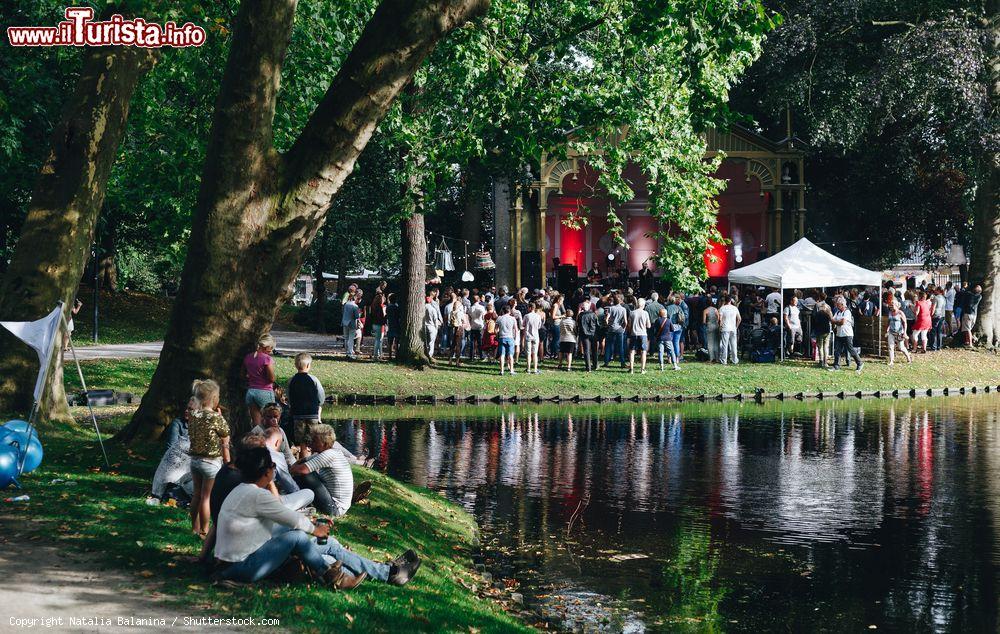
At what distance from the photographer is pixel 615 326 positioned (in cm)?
2897

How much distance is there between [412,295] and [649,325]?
6.10 metres

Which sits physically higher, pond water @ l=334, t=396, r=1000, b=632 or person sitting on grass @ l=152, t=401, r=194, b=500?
person sitting on grass @ l=152, t=401, r=194, b=500

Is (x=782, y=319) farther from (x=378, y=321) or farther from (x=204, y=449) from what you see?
(x=204, y=449)

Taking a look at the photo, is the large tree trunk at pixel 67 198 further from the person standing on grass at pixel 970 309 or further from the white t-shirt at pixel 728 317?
the person standing on grass at pixel 970 309

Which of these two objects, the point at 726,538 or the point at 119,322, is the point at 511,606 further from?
the point at 119,322

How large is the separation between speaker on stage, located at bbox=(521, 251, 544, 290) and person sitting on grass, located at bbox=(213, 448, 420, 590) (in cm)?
2754

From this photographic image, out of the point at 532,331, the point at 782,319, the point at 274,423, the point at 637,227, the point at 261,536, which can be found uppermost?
the point at 637,227

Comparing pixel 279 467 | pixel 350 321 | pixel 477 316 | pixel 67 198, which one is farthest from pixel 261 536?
pixel 477 316

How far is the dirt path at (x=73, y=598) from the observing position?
21.9 ft

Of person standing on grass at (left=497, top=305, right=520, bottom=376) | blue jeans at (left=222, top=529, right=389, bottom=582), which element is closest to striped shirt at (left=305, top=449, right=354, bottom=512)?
blue jeans at (left=222, top=529, right=389, bottom=582)

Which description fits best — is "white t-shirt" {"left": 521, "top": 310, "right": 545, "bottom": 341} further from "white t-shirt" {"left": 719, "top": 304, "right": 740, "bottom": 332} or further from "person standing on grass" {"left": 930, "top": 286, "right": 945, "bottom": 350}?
"person standing on grass" {"left": 930, "top": 286, "right": 945, "bottom": 350}

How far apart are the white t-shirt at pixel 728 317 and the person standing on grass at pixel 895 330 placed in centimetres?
432

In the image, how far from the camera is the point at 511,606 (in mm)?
9398

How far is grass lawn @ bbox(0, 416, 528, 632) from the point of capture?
755 centimetres
